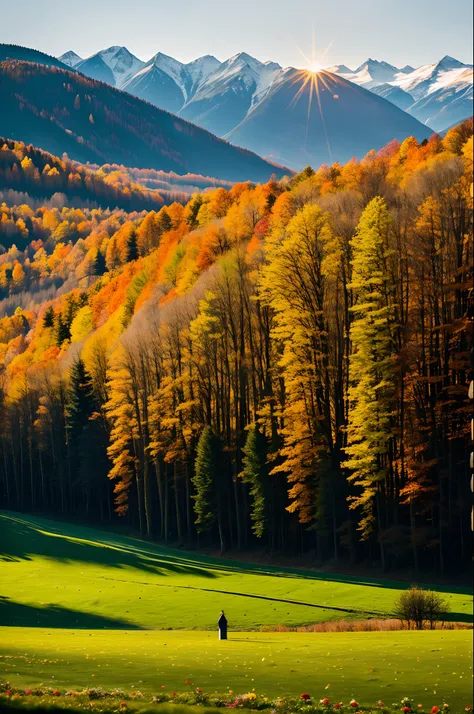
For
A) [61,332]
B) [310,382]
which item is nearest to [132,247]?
[61,332]

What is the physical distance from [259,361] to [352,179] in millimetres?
22704

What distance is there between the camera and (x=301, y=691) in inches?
1032

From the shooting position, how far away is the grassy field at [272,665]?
26.1 metres

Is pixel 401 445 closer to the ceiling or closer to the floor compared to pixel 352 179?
closer to the floor

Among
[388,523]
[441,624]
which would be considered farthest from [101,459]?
[441,624]

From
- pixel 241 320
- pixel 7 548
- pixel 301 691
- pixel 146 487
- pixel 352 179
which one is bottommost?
pixel 301 691

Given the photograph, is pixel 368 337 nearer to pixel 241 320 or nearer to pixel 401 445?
pixel 401 445

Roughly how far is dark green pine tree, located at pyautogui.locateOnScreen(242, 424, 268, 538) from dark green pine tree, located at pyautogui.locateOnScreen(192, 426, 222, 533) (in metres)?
5.06

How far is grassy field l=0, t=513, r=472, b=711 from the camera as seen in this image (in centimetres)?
2734

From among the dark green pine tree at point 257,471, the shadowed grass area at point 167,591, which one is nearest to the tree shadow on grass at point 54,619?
the shadowed grass area at point 167,591

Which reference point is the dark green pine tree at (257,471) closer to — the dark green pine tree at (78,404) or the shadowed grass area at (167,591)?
the shadowed grass area at (167,591)

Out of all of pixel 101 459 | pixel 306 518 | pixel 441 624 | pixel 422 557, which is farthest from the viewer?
pixel 101 459

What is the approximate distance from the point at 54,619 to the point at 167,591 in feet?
25.4

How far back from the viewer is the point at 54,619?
48031 millimetres
